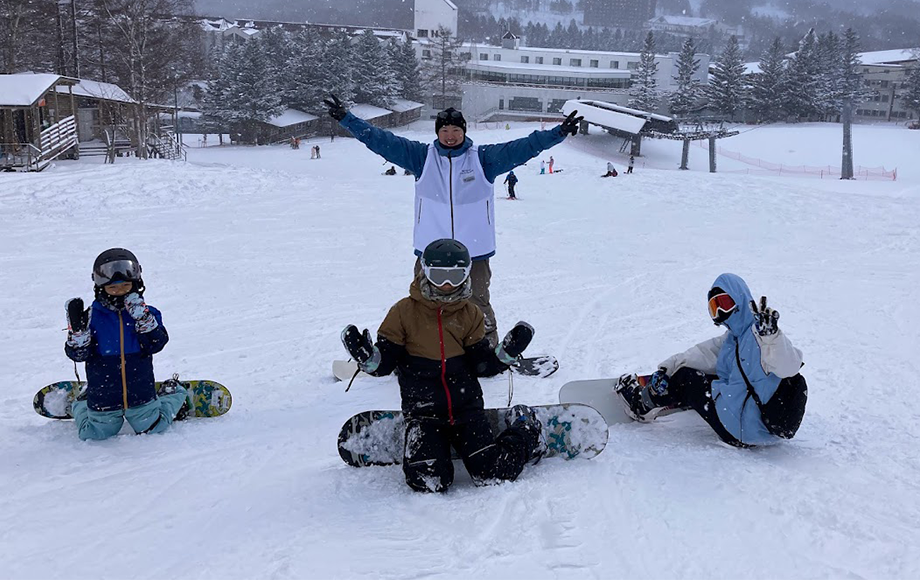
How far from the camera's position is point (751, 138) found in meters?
50.8

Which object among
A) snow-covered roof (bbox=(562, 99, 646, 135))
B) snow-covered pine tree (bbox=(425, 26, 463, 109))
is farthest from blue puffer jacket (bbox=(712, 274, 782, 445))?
snow-covered pine tree (bbox=(425, 26, 463, 109))

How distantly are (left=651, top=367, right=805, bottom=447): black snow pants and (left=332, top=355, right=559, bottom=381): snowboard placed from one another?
51.2 inches

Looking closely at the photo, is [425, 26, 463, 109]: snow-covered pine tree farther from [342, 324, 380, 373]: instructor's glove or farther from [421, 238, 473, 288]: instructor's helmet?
[342, 324, 380, 373]: instructor's glove

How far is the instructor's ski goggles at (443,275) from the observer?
11.1ft

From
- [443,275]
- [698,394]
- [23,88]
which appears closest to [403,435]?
[443,275]

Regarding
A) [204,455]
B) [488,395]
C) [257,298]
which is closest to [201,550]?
[204,455]

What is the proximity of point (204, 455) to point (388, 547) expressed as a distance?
5.37 ft

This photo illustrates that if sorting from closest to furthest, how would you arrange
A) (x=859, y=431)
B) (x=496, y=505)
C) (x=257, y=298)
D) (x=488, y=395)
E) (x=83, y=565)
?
1. (x=83, y=565)
2. (x=496, y=505)
3. (x=859, y=431)
4. (x=488, y=395)
5. (x=257, y=298)

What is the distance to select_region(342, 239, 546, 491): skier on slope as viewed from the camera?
3.34 m

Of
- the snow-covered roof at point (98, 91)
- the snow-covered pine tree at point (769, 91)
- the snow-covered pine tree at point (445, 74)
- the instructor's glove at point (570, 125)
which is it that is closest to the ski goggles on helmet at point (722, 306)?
the instructor's glove at point (570, 125)

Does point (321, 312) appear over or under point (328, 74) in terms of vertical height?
under

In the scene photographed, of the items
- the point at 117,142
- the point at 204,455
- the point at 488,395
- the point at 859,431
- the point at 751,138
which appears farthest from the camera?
the point at 751,138

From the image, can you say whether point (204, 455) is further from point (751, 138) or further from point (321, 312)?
point (751, 138)

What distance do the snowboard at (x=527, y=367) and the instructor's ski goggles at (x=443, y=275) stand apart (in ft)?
6.49
